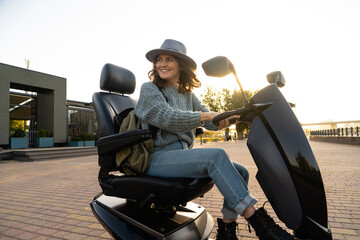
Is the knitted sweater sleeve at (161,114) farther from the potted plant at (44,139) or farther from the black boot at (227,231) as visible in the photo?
the potted plant at (44,139)

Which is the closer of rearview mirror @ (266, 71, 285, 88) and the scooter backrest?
rearview mirror @ (266, 71, 285, 88)

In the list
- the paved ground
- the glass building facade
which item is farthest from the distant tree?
the paved ground

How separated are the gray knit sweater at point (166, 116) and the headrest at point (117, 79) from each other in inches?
16.1

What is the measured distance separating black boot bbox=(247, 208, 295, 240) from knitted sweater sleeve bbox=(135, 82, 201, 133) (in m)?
0.61

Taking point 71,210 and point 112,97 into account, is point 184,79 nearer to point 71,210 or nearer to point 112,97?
point 112,97

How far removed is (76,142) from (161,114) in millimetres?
16358

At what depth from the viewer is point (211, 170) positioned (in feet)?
4.15

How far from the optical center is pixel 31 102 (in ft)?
54.2

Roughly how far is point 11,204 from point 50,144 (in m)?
13.0

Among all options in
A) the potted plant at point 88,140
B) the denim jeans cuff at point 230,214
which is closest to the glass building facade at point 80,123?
the potted plant at point 88,140

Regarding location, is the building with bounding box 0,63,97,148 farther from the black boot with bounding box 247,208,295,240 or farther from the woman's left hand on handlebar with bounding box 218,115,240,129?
the black boot with bounding box 247,208,295,240

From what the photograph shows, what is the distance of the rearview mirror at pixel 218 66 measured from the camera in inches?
49.2

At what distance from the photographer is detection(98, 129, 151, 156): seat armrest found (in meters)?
1.35

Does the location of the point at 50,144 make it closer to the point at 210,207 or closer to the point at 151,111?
the point at 210,207
